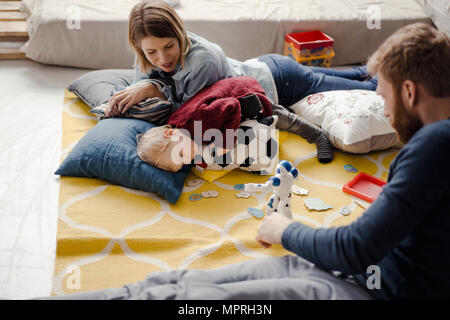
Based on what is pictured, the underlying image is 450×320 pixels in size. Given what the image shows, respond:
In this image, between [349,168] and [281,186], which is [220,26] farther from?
[281,186]

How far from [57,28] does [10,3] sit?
0.75m

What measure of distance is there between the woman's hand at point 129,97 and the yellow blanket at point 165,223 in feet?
1.02

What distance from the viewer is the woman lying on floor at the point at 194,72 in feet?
4.88

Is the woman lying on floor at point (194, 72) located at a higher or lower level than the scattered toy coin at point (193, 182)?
higher

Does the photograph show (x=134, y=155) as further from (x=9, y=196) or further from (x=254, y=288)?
(x=254, y=288)

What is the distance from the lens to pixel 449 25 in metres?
2.01

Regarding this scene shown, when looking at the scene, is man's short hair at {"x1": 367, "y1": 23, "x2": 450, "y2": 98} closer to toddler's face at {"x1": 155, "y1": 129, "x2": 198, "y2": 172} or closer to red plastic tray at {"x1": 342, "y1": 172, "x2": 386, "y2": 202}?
red plastic tray at {"x1": 342, "y1": 172, "x2": 386, "y2": 202}

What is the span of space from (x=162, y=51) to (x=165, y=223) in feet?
2.06

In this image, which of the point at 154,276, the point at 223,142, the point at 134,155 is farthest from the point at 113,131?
the point at 154,276

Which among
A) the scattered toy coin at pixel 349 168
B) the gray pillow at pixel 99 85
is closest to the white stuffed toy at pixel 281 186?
the scattered toy coin at pixel 349 168

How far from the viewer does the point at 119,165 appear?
4.65 feet
